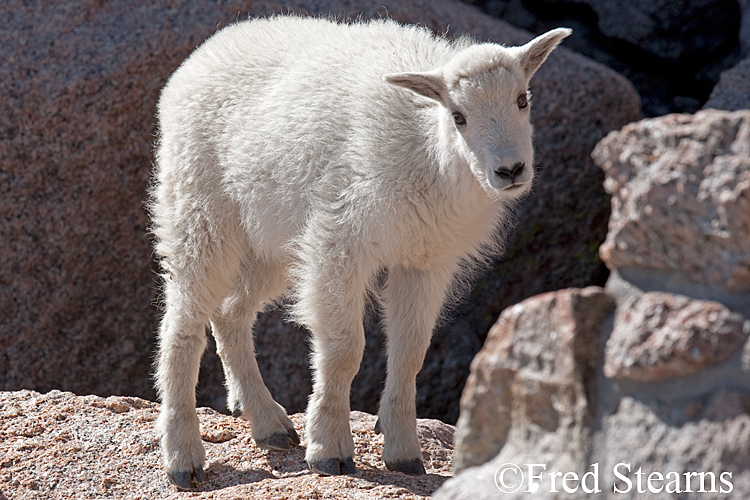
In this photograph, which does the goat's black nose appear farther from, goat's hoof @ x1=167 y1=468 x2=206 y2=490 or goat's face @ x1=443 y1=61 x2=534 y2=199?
goat's hoof @ x1=167 y1=468 x2=206 y2=490

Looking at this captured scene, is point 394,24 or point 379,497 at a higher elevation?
point 394,24

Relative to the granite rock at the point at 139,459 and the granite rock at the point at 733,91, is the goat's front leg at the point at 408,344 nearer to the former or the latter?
the granite rock at the point at 139,459

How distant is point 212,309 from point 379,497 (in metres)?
1.62

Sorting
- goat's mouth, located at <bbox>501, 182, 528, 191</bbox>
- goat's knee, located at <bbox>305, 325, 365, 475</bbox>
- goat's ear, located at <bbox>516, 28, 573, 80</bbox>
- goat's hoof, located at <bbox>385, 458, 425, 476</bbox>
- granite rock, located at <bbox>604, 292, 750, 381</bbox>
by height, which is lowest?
goat's hoof, located at <bbox>385, 458, 425, 476</bbox>

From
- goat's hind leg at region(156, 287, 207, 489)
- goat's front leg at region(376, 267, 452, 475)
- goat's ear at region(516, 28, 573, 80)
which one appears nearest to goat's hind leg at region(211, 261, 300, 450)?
goat's hind leg at region(156, 287, 207, 489)

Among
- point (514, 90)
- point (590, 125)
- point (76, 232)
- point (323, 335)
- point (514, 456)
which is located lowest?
point (514, 456)

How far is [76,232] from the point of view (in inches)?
262

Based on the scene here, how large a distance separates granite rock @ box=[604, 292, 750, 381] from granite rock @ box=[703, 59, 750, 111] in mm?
5367

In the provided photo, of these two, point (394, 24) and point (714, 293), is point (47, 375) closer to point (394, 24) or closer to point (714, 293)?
point (394, 24)

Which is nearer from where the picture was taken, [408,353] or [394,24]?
[408,353]

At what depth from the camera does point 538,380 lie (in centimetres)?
235

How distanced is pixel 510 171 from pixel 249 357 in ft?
7.52

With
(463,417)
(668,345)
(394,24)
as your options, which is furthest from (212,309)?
(668,345)

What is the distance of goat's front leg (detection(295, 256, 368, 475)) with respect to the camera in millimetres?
4574
